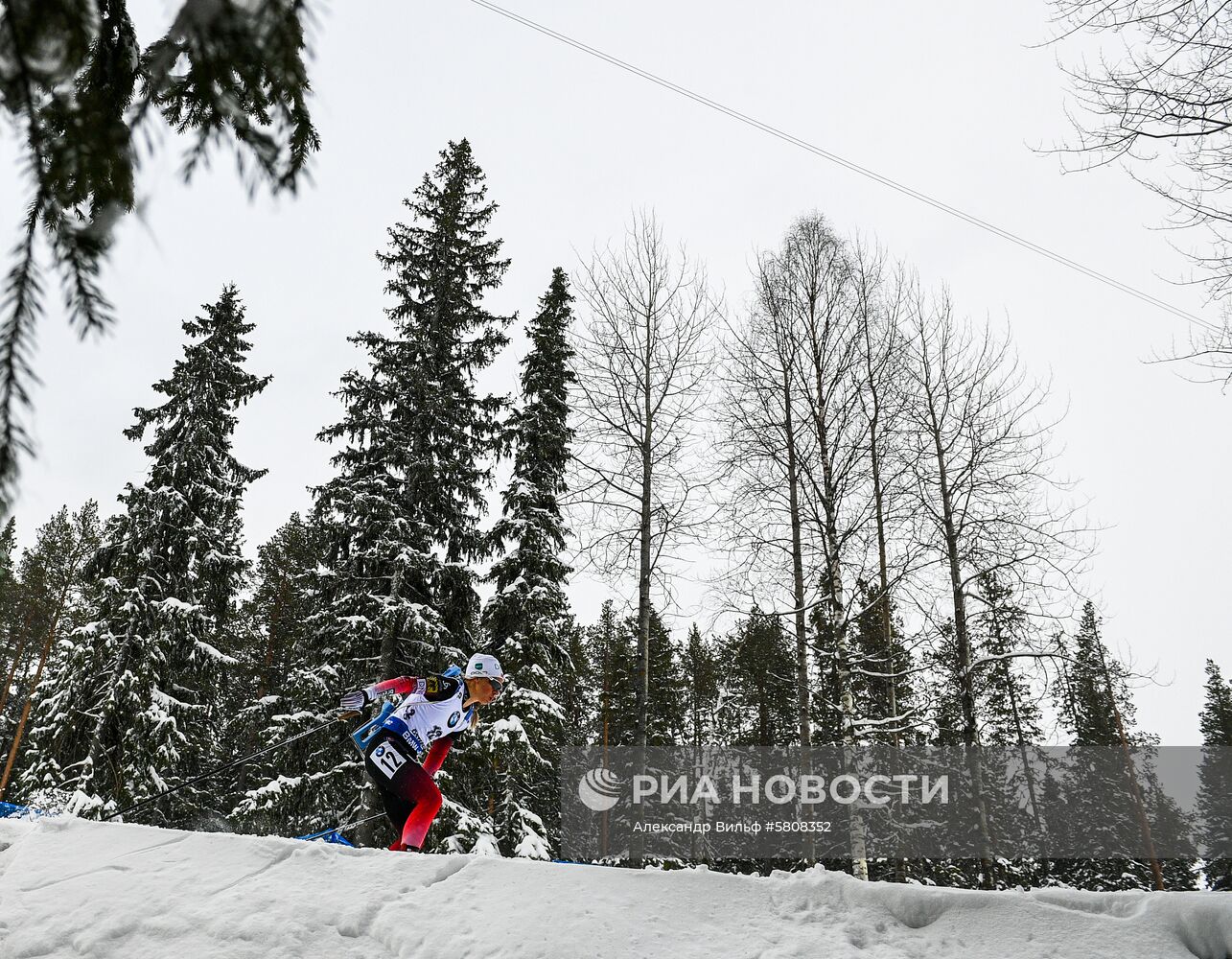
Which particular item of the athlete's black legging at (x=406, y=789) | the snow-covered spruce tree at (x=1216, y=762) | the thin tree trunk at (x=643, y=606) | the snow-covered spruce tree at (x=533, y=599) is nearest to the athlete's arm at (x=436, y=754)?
the athlete's black legging at (x=406, y=789)

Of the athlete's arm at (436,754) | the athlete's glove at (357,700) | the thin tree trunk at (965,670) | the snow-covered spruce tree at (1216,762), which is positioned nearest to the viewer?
the athlete's glove at (357,700)

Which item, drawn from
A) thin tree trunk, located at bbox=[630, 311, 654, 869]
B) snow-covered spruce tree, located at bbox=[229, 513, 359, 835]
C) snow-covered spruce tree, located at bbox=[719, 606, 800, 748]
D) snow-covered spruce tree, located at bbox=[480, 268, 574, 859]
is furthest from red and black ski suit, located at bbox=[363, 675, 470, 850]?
snow-covered spruce tree, located at bbox=[719, 606, 800, 748]

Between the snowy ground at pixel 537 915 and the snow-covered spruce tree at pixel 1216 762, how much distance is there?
35.4 meters

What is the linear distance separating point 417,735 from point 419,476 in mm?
8336

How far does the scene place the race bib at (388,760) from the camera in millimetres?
5910

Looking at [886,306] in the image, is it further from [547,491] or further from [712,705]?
[712,705]

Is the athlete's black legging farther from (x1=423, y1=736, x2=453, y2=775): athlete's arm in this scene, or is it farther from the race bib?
(x1=423, y1=736, x2=453, y2=775): athlete's arm

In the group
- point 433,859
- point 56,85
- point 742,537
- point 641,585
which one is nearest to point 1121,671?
point 742,537

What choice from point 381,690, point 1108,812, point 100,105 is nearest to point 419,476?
point 381,690

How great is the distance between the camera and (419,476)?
13.8 m

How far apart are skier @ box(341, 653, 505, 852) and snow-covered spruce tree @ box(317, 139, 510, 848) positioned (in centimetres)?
609

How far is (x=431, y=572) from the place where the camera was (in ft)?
43.6

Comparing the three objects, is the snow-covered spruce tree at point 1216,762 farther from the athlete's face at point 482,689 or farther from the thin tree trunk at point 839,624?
the athlete's face at point 482,689

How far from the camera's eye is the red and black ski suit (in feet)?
19.2
